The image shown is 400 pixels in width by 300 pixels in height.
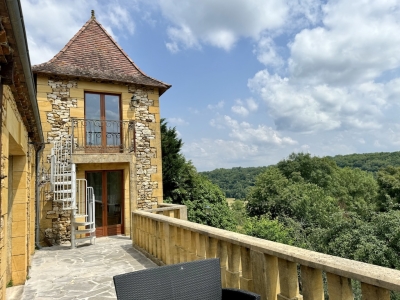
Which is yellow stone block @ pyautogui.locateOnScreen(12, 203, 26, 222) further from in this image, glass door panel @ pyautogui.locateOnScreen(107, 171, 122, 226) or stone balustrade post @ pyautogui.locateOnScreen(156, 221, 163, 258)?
glass door panel @ pyautogui.locateOnScreen(107, 171, 122, 226)

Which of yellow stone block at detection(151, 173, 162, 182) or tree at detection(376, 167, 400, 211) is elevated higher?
yellow stone block at detection(151, 173, 162, 182)

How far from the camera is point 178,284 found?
2.19 m

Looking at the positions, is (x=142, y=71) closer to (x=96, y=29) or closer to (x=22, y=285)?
(x=96, y=29)

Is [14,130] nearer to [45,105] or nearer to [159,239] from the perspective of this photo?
[159,239]

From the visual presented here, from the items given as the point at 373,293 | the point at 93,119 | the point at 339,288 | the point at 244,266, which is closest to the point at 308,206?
the point at 93,119

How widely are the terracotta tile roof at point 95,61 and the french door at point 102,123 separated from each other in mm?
757

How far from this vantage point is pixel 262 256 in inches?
96.6

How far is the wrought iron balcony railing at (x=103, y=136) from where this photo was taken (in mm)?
9242

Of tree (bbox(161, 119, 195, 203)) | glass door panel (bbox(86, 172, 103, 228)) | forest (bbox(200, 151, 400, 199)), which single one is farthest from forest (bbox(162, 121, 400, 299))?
forest (bbox(200, 151, 400, 199))

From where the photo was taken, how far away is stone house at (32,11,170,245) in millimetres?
8789

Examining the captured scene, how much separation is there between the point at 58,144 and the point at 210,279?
8.01 m

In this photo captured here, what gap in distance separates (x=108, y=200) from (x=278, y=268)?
830 centimetres

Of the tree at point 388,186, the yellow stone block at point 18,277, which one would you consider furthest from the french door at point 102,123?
the tree at point 388,186

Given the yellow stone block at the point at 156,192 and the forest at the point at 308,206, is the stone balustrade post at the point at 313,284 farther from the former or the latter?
the forest at the point at 308,206
